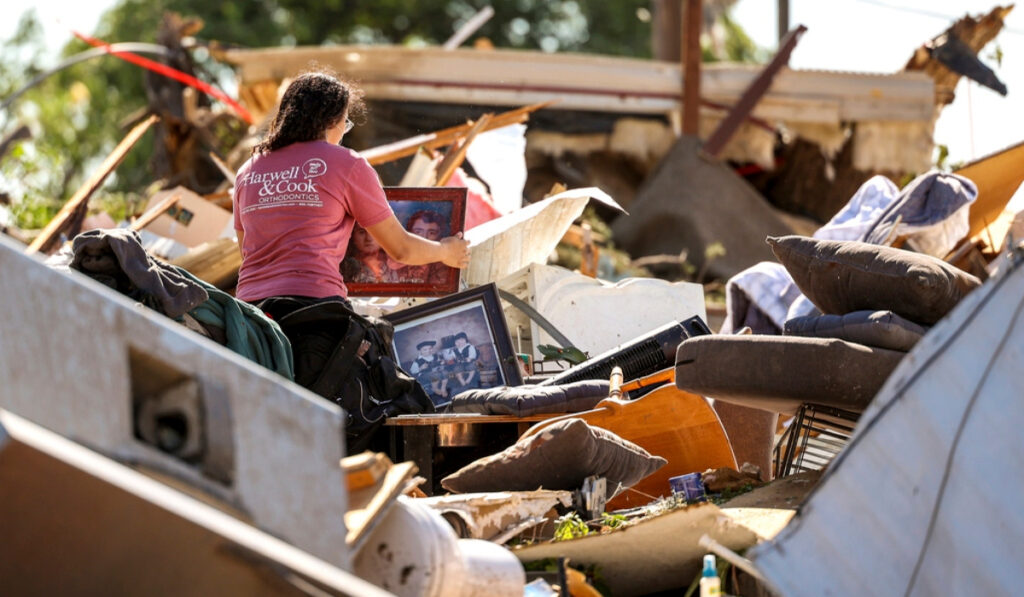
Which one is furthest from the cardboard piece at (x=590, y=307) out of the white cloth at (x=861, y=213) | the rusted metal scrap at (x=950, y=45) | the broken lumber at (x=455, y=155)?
the rusted metal scrap at (x=950, y=45)

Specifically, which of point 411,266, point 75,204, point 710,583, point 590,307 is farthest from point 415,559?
point 75,204

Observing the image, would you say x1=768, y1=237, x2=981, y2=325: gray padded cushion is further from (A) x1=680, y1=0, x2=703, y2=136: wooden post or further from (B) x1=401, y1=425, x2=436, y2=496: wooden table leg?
(A) x1=680, y1=0, x2=703, y2=136: wooden post

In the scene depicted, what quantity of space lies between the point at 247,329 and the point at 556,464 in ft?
3.66

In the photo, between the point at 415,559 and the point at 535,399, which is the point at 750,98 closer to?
the point at 535,399

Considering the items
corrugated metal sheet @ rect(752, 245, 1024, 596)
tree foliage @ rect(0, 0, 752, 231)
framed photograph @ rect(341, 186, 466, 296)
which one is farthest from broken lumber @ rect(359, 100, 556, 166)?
tree foliage @ rect(0, 0, 752, 231)

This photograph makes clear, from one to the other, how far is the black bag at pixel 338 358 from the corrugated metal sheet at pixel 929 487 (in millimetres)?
2371

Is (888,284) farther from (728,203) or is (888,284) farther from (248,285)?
(728,203)

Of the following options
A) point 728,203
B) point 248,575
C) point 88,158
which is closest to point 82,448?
point 248,575

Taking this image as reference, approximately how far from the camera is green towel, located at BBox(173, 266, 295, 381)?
4.60m

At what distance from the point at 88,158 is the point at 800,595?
27.5 meters

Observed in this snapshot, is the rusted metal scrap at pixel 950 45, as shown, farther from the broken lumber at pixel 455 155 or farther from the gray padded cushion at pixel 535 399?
the gray padded cushion at pixel 535 399

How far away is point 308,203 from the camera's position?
16.6 ft

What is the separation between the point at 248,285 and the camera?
17.2 ft

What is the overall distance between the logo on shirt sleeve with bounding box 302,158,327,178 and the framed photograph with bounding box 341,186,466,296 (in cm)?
89
